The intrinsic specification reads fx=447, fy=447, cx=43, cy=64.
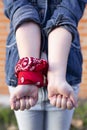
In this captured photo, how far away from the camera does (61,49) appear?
159 centimetres

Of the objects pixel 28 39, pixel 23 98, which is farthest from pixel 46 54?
pixel 23 98

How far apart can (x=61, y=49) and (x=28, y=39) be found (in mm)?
130

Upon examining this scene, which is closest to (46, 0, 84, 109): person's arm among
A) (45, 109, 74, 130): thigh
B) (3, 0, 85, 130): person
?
(3, 0, 85, 130): person

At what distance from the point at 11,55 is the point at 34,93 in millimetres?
275

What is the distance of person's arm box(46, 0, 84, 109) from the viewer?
4.87ft

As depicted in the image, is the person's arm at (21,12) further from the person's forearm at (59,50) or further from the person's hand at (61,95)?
the person's hand at (61,95)

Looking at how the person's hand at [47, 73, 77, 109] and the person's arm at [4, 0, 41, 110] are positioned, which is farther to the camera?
the person's arm at [4, 0, 41, 110]

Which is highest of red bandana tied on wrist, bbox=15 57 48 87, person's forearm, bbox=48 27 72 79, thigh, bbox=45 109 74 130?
person's forearm, bbox=48 27 72 79

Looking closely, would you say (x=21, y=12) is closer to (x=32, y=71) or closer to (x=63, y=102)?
(x=32, y=71)

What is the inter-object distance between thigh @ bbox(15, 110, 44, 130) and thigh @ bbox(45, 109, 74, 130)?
0.03 m

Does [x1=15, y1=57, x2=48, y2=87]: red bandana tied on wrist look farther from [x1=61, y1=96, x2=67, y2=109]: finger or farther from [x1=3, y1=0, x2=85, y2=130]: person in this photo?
[x1=61, y1=96, x2=67, y2=109]: finger

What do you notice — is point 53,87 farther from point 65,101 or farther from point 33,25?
point 33,25

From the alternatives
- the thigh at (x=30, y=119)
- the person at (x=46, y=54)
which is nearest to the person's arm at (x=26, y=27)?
the person at (x=46, y=54)

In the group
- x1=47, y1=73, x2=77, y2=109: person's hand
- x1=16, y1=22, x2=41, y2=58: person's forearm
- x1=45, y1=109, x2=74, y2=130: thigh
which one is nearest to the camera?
x1=47, y1=73, x2=77, y2=109: person's hand
